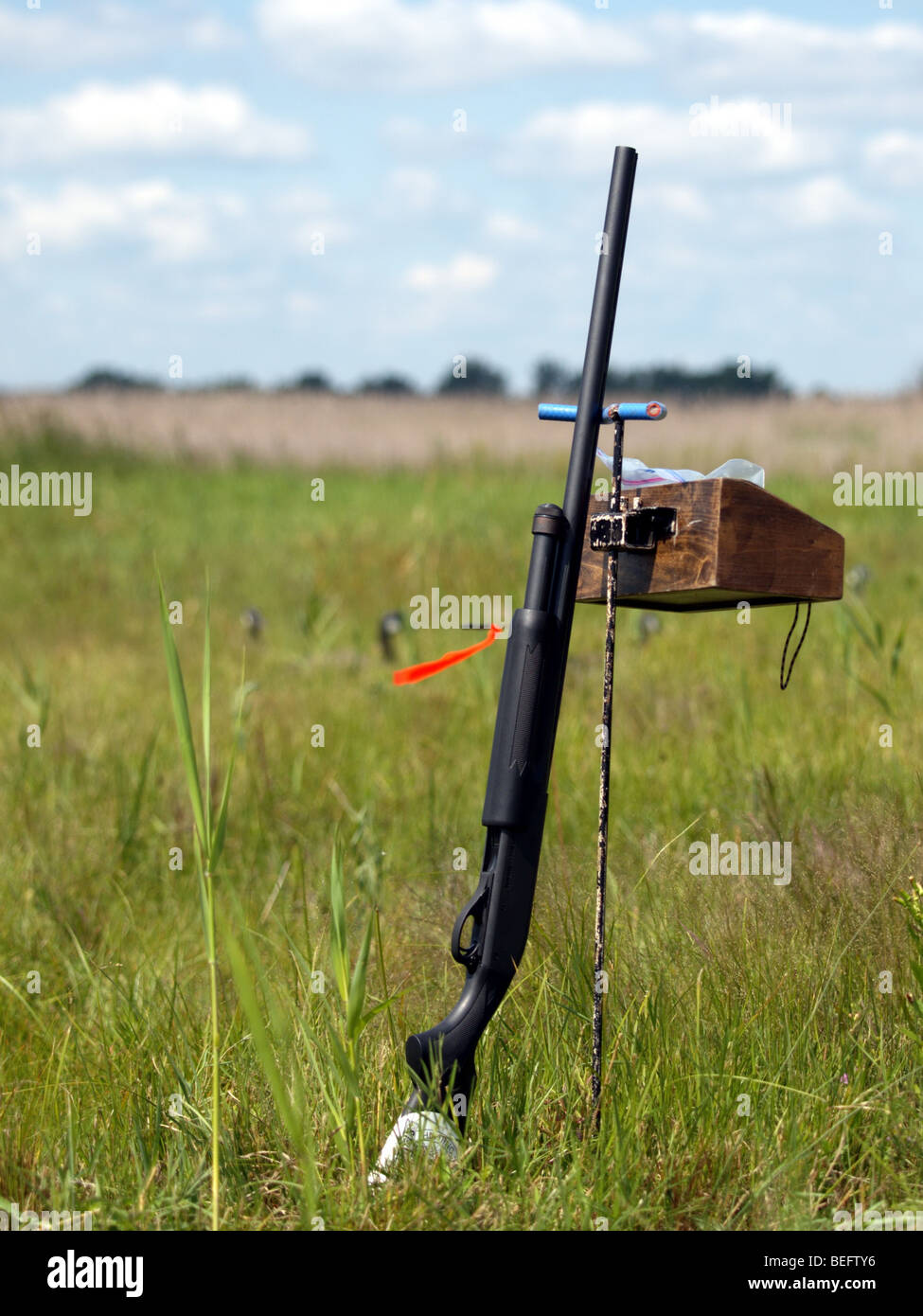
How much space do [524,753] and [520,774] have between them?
39mm

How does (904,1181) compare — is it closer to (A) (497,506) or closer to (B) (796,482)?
(A) (497,506)

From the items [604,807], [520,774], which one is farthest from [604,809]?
[520,774]

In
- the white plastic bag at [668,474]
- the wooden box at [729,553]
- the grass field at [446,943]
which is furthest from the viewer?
the white plastic bag at [668,474]

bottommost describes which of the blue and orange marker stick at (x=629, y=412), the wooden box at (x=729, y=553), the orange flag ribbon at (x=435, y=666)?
the orange flag ribbon at (x=435, y=666)

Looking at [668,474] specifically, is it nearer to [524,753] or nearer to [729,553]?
[729,553]

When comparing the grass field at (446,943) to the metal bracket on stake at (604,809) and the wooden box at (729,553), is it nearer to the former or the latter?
the metal bracket on stake at (604,809)

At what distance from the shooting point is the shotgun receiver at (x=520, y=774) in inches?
83.0

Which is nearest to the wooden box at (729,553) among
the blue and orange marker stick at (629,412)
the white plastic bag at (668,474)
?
the white plastic bag at (668,474)

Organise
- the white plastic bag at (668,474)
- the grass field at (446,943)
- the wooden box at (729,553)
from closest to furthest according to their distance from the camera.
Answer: the grass field at (446,943) < the wooden box at (729,553) < the white plastic bag at (668,474)

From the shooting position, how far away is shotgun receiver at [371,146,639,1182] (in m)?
2.11

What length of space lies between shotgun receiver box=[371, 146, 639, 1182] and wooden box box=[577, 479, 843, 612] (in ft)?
0.58

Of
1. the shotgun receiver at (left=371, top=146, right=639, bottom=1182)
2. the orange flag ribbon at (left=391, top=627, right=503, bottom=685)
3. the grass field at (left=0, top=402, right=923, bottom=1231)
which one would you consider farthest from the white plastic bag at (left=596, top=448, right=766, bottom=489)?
the grass field at (left=0, top=402, right=923, bottom=1231)

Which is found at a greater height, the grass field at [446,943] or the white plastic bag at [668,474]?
the white plastic bag at [668,474]
